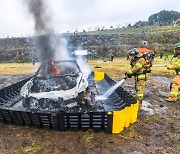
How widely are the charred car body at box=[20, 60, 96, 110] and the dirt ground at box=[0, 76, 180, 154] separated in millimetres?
805

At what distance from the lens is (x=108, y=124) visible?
7.13m

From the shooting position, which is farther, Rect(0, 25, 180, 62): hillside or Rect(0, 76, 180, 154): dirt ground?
Rect(0, 25, 180, 62): hillside

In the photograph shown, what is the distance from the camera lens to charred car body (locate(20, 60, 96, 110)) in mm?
8047

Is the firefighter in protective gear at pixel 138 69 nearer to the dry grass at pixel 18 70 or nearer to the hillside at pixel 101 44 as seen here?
the dry grass at pixel 18 70

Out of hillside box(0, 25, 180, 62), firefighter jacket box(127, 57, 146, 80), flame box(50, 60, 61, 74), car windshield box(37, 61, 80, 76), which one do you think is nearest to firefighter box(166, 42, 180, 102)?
firefighter jacket box(127, 57, 146, 80)

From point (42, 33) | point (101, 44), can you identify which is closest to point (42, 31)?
Result: point (42, 33)

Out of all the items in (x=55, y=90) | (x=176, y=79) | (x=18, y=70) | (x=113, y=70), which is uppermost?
(x=55, y=90)

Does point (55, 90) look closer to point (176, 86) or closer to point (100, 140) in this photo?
point (100, 140)

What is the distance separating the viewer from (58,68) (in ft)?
32.5

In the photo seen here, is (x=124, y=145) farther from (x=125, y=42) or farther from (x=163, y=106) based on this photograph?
(x=125, y=42)

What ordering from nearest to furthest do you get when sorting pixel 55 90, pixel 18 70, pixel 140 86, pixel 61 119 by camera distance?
1. pixel 61 119
2. pixel 55 90
3. pixel 140 86
4. pixel 18 70

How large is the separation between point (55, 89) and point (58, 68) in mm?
1660

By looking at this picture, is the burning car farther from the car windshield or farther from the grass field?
the grass field

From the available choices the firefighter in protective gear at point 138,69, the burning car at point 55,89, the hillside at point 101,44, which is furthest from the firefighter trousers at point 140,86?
the hillside at point 101,44
